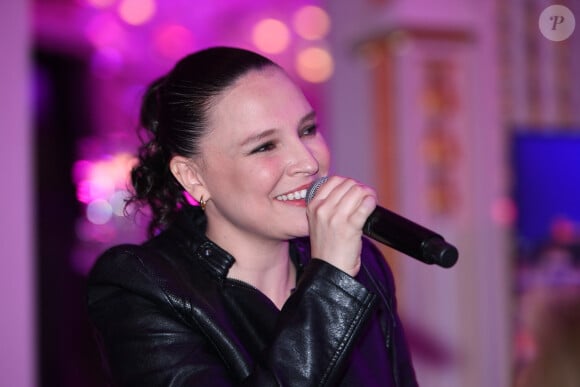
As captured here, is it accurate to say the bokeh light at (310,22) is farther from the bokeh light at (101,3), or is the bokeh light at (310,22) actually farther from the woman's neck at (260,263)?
the woman's neck at (260,263)

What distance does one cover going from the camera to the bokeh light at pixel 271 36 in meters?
6.64

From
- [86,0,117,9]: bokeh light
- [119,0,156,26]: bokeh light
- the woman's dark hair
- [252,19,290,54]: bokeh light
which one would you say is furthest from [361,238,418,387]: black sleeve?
[252,19,290,54]: bokeh light

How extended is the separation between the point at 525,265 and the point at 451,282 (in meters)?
0.45

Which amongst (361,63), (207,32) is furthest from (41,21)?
(361,63)

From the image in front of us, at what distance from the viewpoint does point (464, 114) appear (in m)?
3.88

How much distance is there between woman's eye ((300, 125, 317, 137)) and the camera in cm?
136

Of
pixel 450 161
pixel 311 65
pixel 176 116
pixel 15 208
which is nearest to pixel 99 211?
pixel 311 65

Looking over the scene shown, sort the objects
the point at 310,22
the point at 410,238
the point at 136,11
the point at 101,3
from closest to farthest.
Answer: the point at 410,238, the point at 101,3, the point at 136,11, the point at 310,22

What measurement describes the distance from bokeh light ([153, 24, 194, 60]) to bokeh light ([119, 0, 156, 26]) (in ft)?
0.59

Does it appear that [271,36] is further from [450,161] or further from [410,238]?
[410,238]

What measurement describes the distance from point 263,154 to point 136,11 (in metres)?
5.41

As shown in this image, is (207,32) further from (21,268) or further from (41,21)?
(21,268)

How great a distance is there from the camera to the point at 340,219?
112 centimetres

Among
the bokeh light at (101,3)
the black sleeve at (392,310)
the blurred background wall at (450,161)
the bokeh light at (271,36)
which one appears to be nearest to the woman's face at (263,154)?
the black sleeve at (392,310)
